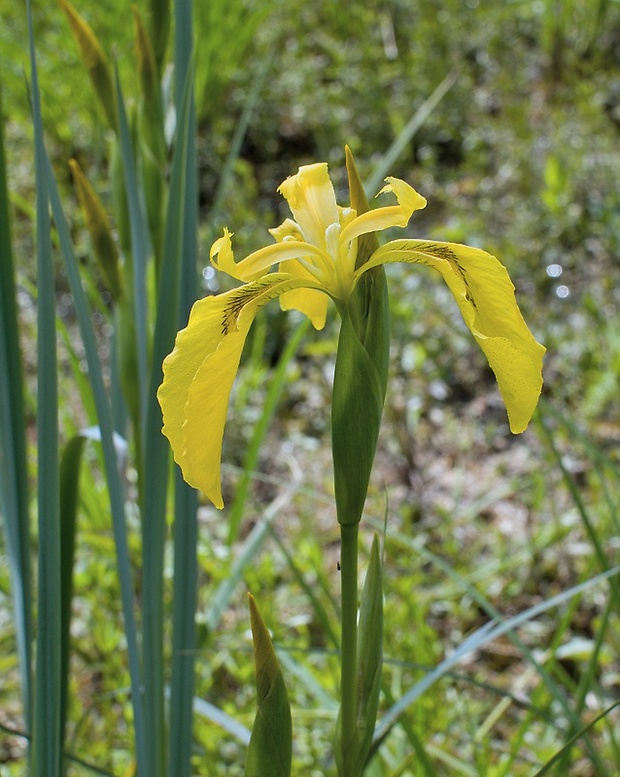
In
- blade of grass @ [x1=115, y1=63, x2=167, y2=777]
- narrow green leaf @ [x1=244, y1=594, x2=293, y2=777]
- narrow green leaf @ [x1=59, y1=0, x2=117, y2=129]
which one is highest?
narrow green leaf @ [x1=59, y1=0, x2=117, y2=129]

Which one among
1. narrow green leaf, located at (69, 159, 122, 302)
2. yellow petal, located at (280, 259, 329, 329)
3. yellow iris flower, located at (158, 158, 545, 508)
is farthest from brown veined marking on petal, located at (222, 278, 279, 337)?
narrow green leaf, located at (69, 159, 122, 302)

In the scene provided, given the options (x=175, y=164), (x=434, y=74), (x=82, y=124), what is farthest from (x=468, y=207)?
(x=175, y=164)

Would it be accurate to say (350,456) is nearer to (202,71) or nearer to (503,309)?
(503,309)

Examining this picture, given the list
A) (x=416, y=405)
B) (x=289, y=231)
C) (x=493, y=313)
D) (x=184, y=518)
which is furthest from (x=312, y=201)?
(x=416, y=405)

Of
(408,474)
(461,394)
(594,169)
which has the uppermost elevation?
(594,169)

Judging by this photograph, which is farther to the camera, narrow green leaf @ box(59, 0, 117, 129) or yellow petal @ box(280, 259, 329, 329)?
narrow green leaf @ box(59, 0, 117, 129)

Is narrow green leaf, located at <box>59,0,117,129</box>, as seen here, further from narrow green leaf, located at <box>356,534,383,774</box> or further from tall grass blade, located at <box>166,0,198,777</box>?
narrow green leaf, located at <box>356,534,383,774</box>
